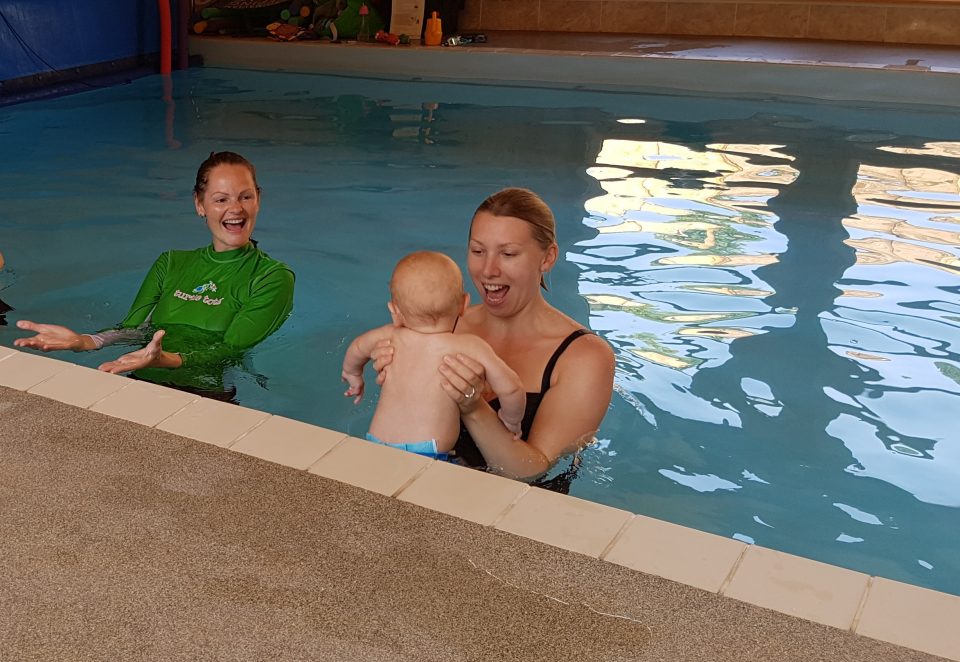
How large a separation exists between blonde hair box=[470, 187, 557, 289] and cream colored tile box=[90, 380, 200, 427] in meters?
0.98

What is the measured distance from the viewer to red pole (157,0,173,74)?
1127cm

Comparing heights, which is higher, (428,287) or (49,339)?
(428,287)

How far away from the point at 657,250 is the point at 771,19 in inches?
304

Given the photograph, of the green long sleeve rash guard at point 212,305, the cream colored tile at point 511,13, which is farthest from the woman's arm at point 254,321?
the cream colored tile at point 511,13

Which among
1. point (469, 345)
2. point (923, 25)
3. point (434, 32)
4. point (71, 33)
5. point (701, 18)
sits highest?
point (923, 25)

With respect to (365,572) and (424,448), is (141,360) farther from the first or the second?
(365,572)

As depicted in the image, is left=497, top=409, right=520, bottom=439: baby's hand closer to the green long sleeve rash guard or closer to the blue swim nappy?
the blue swim nappy

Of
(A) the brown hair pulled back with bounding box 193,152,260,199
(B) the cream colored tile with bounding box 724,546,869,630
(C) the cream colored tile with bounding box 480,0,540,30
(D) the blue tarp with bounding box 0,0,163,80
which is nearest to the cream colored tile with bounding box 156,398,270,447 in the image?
(A) the brown hair pulled back with bounding box 193,152,260,199

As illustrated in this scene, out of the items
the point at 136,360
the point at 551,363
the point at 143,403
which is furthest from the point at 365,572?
the point at 136,360

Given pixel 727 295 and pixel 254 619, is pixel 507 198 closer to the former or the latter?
pixel 254 619

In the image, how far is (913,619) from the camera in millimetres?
2020

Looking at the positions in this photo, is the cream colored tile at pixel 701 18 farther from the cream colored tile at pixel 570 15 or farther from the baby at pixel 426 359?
the baby at pixel 426 359

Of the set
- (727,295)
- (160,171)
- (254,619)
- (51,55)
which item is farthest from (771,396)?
(51,55)

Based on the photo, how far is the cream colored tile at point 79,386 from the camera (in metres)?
2.95
